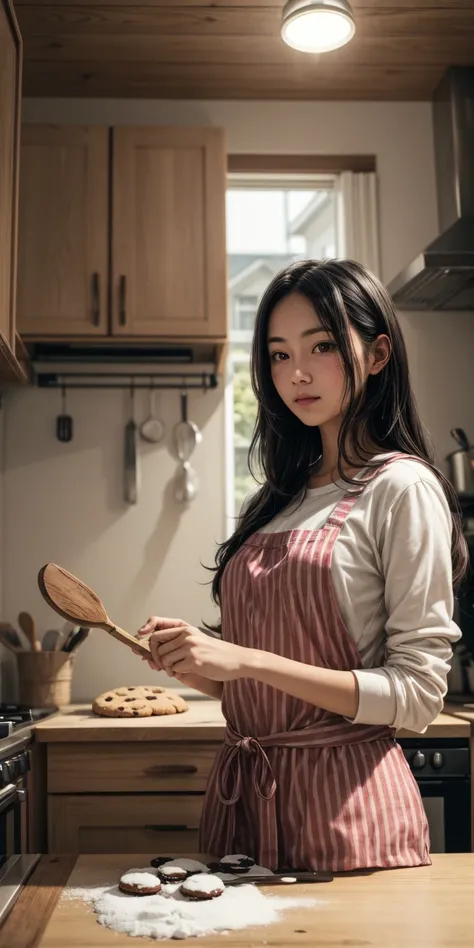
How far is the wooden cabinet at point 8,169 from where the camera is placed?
2.12 m

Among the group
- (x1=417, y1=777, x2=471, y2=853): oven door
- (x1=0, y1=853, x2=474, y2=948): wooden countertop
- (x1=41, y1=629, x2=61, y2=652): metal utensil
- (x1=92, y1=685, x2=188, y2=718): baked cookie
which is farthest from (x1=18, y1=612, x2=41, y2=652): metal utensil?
(x1=0, y1=853, x2=474, y2=948): wooden countertop

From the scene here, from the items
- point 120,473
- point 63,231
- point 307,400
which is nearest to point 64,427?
point 120,473

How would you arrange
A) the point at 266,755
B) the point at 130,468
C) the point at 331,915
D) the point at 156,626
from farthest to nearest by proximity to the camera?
1. the point at 130,468
2. the point at 266,755
3. the point at 156,626
4. the point at 331,915

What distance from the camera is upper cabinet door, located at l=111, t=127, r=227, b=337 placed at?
106 inches

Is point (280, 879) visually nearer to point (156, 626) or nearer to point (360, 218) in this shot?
point (156, 626)

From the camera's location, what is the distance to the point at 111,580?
2.89 m

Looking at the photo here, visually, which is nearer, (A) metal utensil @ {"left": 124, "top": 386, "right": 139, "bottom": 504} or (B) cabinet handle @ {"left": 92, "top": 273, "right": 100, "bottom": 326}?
(B) cabinet handle @ {"left": 92, "top": 273, "right": 100, "bottom": 326}

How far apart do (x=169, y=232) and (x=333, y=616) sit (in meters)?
1.76

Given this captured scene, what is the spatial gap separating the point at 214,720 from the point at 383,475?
1149 millimetres

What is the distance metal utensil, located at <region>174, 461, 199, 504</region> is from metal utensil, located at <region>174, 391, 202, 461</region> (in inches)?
1.3

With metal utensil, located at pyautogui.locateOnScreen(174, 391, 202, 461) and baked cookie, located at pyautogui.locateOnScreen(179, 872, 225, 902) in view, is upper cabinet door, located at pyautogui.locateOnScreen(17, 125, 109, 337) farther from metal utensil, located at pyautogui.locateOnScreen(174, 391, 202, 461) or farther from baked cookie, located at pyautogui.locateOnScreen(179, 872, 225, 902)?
baked cookie, located at pyautogui.locateOnScreen(179, 872, 225, 902)

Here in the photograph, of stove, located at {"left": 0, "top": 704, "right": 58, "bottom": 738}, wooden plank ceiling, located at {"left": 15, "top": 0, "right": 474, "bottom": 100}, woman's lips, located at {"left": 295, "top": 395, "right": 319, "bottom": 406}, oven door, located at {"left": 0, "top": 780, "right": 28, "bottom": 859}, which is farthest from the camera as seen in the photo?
wooden plank ceiling, located at {"left": 15, "top": 0, "right": 474, "bottom": 100}

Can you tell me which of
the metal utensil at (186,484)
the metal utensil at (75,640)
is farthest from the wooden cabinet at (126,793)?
the metal utensil at (186,484)

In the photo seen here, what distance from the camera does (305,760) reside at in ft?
4.17
